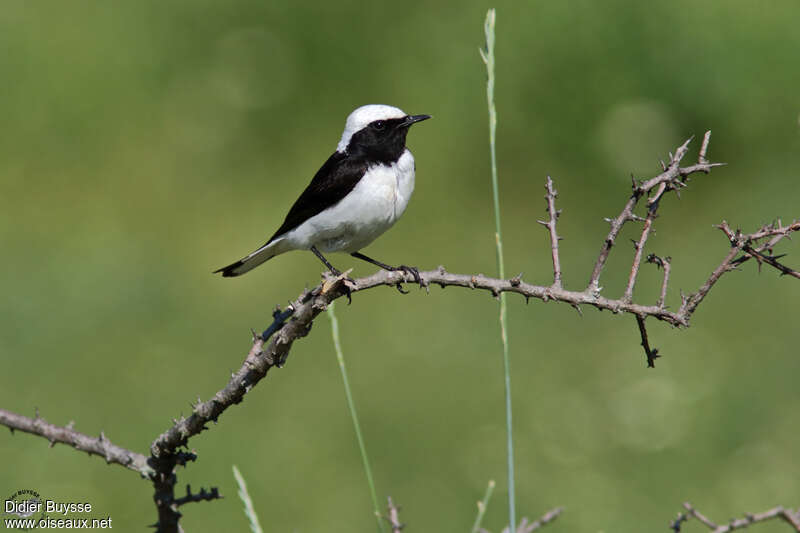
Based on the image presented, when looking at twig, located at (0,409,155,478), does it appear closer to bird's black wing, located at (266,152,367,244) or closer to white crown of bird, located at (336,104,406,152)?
bird's black wing, located at (266,152,367,244)

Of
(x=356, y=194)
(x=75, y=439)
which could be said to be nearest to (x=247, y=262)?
(x=356, y=194)

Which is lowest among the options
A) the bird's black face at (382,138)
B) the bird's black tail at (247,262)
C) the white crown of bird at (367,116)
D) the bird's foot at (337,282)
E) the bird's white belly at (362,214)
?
the bird's foot at (337,282)

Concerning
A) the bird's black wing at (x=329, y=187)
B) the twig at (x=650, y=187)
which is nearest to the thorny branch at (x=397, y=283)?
the twig at (x=650, y=187)

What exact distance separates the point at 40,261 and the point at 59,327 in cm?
89

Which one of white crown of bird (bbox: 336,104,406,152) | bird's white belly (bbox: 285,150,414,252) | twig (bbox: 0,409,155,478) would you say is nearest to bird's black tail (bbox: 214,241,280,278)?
bird's white belly (bbox: 285,150,414,252)

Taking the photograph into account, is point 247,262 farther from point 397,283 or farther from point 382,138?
point 397,283

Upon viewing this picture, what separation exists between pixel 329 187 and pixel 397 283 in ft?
6.16

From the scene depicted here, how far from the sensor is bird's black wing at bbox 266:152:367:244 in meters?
4.79

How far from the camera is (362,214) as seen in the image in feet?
15.2

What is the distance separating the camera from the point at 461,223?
901 centimetres

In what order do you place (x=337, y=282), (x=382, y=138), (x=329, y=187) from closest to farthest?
(x=337, y=282)
(x=329, y=187)
(x=382, y=138)

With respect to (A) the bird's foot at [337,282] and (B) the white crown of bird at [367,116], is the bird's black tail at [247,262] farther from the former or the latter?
Result: (A) the bird's foot at [337,282]

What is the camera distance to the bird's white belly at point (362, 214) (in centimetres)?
465

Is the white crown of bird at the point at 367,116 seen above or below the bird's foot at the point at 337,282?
above
